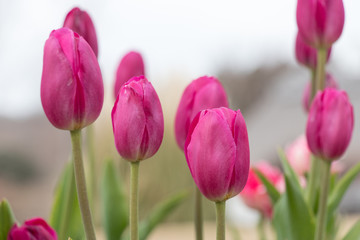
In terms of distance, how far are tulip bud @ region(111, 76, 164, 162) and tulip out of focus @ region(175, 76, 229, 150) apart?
1.3 inches

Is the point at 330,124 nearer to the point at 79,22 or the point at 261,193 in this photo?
the point at 79,22

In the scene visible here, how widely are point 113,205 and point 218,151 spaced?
7.7 inches

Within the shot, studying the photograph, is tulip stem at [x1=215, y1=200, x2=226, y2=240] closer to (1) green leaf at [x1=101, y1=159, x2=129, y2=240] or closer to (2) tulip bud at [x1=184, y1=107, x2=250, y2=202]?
(2) tulip bud at [x1=184, y1=107, x2=250, y2=202]

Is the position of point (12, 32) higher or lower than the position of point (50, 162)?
higher

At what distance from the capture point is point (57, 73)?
221 mm

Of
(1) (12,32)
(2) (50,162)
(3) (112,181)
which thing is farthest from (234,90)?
(3) (112,181)

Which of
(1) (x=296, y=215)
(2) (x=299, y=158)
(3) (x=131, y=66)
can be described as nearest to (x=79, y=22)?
(3) (x=131, y=66)

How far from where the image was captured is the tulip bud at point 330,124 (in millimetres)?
277

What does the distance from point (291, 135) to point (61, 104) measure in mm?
3343

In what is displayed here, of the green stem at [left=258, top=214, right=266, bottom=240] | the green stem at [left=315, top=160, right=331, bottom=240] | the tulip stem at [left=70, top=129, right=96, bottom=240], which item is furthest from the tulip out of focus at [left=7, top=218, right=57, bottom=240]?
the green stem at [left=258, top=214, right=266, bottom=240]

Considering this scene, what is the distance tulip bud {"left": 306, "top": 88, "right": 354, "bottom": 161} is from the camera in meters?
0.28

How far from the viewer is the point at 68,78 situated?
0.73 feet

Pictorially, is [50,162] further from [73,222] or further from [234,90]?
[73,222]

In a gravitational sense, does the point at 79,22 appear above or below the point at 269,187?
above
